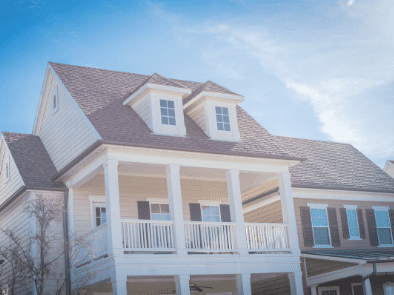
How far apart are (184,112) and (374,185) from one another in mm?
9600

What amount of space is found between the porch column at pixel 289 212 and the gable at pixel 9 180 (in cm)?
917

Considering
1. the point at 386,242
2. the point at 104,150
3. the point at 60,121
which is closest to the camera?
the point at 104,150

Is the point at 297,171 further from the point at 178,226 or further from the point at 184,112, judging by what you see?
the point at 178,226

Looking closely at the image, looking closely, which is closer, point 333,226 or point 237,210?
point 237,210

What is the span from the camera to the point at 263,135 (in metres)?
21.1

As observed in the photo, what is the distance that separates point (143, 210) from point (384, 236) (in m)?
10.8

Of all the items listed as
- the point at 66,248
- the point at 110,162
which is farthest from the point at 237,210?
the point at 66,248

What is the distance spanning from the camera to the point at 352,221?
22.8 m

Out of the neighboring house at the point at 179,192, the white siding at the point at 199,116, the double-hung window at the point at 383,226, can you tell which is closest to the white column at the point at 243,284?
the neighboring house at the point at 179,192

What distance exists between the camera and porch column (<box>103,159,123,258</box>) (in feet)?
50.9

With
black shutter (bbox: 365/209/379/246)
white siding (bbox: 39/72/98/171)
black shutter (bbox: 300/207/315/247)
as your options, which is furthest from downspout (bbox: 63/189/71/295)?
black shutter (bbox: 365/209/379/246)

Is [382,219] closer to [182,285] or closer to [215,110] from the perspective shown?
[215,110]

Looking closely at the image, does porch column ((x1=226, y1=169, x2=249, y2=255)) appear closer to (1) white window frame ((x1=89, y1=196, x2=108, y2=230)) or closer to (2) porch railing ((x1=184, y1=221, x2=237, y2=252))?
(2) porch railing ((x1=184, y1=221, x2=237, y2=252))

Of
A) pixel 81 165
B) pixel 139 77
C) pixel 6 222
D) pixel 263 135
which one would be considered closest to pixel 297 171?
pixel 263 135
